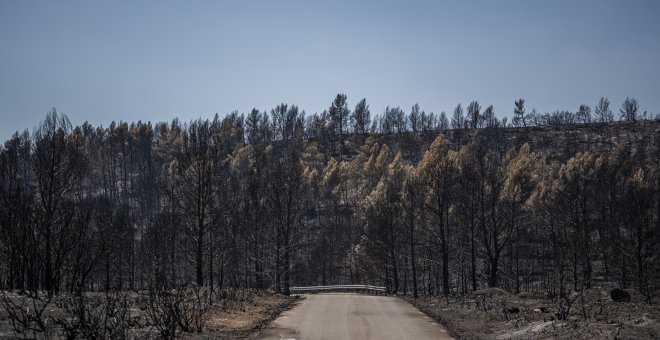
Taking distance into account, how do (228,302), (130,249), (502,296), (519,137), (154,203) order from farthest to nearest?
(519,137) → (154,203) → (130,249) → (502,296) → (228,302)

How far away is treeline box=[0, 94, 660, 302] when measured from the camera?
103ft

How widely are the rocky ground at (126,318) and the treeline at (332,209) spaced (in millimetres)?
1515

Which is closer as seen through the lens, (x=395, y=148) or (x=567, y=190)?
(x=567, y=190)

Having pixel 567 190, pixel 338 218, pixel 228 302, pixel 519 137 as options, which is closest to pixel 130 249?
pixel 228 302

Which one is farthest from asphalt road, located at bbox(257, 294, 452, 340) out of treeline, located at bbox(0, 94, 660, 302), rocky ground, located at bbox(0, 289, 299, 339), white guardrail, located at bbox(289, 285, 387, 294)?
white guardrail, located at bbox(289, 285, 387, 294)

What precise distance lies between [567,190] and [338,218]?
142 ft

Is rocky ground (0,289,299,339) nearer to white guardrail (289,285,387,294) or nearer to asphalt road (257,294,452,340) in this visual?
asphalt road (257,294,452,340)

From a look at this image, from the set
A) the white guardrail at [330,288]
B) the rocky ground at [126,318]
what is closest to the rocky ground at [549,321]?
the rocky ground at [126,318]

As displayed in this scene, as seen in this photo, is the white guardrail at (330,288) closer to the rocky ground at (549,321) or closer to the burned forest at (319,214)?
the burned forest at (319,214)

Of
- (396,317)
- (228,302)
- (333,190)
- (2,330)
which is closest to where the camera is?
(2,330)

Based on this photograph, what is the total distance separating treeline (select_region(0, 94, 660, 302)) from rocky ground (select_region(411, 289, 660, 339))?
7.63 ft

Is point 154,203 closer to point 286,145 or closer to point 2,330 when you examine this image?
point 286,145

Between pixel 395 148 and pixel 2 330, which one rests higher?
pixel 395 148

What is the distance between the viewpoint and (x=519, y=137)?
465ft
